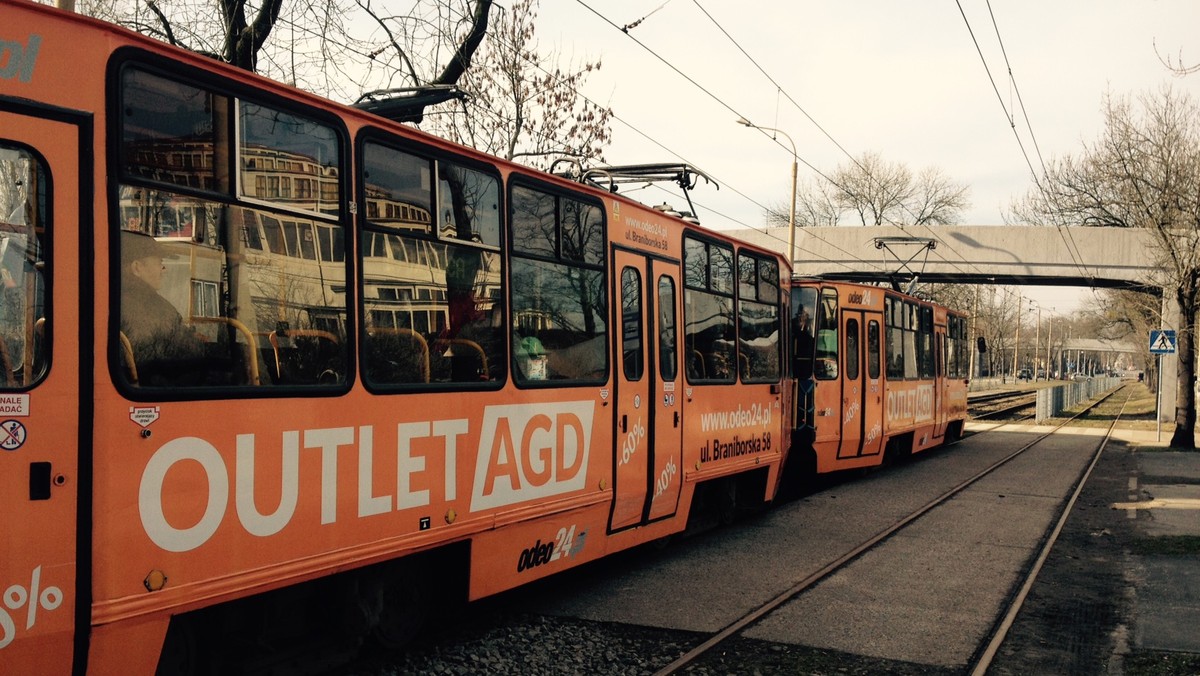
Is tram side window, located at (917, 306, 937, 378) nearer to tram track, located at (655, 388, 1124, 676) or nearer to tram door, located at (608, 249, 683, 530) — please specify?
tram track, located at (655, 388, 1124, 676)

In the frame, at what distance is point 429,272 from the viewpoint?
5.57 m

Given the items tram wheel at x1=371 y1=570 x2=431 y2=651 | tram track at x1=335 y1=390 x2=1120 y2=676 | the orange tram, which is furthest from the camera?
tram track at x1=335 y1=390 x2=1120 y2=676

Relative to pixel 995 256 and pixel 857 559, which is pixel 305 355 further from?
pixel 995 256

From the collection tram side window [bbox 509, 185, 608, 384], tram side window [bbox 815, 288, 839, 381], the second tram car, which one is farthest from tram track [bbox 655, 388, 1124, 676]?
tram side window [bbox 815, 288, 839, 381]

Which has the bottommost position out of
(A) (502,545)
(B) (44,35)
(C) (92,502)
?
(A) (502,545)

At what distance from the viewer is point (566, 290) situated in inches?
278

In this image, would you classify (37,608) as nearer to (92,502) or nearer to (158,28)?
(92,502)

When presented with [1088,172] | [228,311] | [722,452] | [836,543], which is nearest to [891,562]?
[836,543]

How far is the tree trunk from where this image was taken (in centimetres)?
2231

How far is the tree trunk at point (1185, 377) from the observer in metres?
22.3

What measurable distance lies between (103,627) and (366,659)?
2.11m

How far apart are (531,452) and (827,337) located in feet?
30.2

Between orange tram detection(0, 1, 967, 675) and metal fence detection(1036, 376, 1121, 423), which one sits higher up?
orange tram detection(0, 1, 967, 675)

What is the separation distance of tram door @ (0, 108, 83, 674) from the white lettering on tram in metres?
0.35
